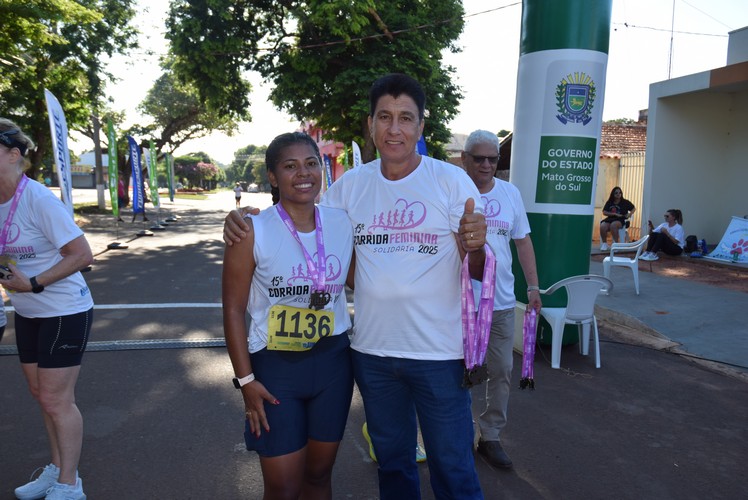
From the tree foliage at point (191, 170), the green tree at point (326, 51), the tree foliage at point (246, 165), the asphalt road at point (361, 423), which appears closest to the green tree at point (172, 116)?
the green tree at point (326, 51)

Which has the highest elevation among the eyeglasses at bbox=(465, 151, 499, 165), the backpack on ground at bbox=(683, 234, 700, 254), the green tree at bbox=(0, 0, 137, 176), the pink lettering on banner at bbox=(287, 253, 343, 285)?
the green tree at bbox=(0, 0, 137, 176)

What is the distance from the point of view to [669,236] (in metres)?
12.2

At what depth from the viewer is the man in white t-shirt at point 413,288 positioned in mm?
2143

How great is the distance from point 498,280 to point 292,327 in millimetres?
1732

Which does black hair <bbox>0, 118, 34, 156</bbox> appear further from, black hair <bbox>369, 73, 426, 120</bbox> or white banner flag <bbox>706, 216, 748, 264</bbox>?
white banner flag <bbox>706, 216, 748, 264</bbox>

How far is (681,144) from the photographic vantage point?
13.1 m

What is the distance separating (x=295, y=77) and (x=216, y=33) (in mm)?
2771

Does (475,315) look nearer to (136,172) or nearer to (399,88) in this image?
(399,88)

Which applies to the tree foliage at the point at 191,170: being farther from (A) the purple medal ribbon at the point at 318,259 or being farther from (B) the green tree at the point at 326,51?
(A) the purple medal ribbon at the point at 318,259

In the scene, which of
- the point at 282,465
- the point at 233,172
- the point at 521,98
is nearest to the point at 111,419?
the point at 282,465

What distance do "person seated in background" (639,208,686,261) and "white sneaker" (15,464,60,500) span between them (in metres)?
11.9

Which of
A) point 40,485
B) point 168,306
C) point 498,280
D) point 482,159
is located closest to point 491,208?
point 482,159

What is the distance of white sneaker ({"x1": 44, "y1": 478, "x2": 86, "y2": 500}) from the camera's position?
9.19 ft

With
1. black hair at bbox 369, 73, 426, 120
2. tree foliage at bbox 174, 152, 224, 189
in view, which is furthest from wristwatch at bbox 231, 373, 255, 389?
tree foliage at bbox 174, 152, 224, 189
